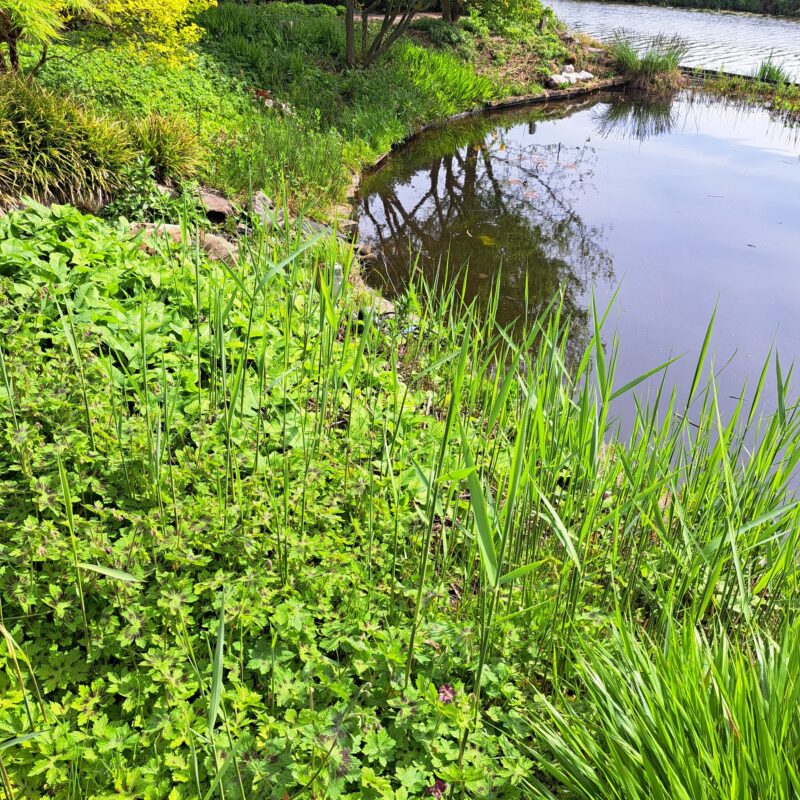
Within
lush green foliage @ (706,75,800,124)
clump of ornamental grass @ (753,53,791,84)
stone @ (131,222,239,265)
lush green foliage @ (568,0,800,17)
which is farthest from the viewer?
lush green foliage @ (568,0,800,17)

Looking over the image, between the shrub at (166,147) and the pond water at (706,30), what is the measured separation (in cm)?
1358

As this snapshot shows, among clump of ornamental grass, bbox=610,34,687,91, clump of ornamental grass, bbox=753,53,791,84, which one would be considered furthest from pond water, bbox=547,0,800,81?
clump of ornamental grass, bbox=610,34,687,91

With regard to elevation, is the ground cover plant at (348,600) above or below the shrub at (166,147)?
below

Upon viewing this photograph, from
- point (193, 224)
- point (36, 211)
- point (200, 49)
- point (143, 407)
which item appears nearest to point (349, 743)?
point (143, 407)

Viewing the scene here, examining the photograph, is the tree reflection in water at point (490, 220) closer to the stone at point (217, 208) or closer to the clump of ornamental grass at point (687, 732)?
the stone at point (217, 208)

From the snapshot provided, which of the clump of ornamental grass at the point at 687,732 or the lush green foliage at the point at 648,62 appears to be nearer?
the clump of ornamental grass at the point at 687,732

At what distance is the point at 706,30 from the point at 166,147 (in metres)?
20.7

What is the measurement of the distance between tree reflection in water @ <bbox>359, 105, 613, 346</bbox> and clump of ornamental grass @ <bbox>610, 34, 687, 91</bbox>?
6.01m

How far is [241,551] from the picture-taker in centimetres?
186

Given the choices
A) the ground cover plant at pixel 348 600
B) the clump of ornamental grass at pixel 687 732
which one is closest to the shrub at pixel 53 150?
the ground cover plant at pixel 348 600

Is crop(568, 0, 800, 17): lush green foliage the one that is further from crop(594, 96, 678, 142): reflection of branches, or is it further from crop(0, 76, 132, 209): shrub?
crop(0, 76, 132, 209): shrub

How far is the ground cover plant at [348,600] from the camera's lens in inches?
53.7

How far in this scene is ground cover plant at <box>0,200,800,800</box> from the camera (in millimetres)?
1363

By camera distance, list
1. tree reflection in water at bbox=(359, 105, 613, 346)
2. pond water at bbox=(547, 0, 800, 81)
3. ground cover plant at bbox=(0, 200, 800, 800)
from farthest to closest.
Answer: pond water at bbox=(547, 0, 800, 81)
tree reflection in water at bbox=(359, 105, 613, 346)
ground cover plant at bbox=(0, 200, 800, 800)
